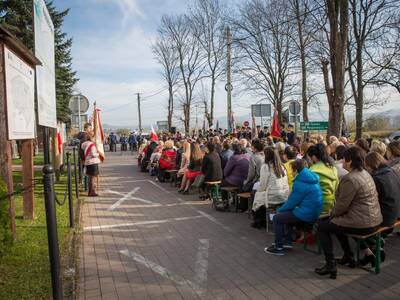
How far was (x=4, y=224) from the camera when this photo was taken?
226 inches

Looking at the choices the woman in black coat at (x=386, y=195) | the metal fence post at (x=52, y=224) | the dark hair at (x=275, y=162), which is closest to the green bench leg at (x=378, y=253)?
the woman in black coat at (x=386, y=195)

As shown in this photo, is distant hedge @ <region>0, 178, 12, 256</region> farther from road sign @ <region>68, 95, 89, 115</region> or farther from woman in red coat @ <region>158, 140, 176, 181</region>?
woman in red coat @ <region>158, 140, 176, 181</region>

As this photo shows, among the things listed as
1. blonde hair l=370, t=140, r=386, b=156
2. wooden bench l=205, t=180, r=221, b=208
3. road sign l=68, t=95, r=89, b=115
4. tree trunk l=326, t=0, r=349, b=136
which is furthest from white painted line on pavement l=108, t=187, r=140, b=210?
tree trunk l=326, t=0, r=349, b=136

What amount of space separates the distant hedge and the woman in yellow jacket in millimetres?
4734

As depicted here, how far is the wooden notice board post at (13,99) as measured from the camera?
665cm

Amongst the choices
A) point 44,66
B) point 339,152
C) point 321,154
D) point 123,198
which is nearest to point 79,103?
point 123,198

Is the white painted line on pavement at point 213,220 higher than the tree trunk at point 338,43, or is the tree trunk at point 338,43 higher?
the tree trunk at point 338,43

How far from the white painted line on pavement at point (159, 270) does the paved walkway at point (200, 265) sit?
0.01 meters

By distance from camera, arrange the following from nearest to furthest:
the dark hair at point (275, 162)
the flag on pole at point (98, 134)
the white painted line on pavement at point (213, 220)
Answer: the dark hair at point (275, 162) → the white painted line on pavement at point (213, 220) → the flag on pole at point (98, 134)

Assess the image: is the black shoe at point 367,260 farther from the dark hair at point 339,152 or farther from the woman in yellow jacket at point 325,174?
the dark hair at point 339,152

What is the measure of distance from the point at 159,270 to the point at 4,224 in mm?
2338

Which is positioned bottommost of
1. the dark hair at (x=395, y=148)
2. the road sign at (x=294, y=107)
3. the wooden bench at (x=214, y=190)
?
the wooden bench at (x=214, y=190)

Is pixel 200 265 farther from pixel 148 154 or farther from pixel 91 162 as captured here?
pixel 148 154

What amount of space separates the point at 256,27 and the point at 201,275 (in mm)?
26522
